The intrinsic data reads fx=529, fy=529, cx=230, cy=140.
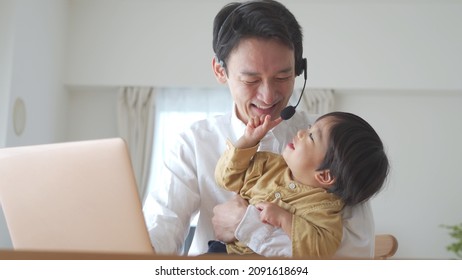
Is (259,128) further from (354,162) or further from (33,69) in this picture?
(33,69)

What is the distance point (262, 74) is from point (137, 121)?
4033 millimetres

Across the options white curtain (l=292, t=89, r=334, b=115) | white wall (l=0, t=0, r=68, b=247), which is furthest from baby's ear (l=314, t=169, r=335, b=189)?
white curtain (l=292, t=89, r=334, b=115)

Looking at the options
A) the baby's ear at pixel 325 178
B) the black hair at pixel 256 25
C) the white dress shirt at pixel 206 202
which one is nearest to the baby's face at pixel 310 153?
the baby's ear at pixel 325 178

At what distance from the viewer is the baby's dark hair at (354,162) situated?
1202 mm

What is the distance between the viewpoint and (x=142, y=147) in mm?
5242

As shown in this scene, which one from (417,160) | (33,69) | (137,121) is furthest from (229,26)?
(417,160)

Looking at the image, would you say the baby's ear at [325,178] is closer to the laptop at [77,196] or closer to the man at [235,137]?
the man at [235,137]

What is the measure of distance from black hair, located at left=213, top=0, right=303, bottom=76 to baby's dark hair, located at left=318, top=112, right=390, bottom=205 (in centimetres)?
31

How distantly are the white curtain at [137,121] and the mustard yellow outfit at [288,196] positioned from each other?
3974 millimetres

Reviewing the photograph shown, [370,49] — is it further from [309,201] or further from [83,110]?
[309,201]
